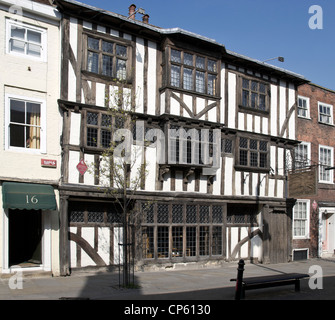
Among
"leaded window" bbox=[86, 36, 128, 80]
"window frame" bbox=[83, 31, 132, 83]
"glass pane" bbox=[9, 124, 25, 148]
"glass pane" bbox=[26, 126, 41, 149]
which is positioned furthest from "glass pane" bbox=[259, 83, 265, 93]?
"glass pane" bbox=[9, 124, 25, 148]

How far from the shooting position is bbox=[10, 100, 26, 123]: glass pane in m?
14.0

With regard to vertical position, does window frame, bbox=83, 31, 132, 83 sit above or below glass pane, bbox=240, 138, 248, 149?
above

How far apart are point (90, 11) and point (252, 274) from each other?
35.5ft

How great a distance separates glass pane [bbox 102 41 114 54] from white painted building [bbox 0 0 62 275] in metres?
1.63

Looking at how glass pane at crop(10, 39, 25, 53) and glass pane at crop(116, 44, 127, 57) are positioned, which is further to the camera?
glass pane at crop(116, 44, 127, 57)

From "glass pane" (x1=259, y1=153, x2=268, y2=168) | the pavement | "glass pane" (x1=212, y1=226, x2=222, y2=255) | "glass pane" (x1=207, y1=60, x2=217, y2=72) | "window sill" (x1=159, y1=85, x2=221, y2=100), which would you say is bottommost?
the pavement

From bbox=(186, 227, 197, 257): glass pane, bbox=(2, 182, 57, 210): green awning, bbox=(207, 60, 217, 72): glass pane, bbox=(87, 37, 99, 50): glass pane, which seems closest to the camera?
bbox=(2, 182, 57, 210): green awning

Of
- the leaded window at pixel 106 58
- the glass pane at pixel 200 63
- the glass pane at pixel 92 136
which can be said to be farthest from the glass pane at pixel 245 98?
the glass pane at pixel 92 136

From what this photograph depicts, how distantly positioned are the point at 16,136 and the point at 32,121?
29.1 inches

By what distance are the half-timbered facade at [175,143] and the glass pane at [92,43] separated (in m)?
0.04

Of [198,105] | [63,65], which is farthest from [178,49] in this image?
[63,65]

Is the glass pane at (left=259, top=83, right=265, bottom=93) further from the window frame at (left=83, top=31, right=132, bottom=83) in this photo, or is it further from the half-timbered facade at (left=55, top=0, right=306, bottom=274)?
the window frame at (left=83, top=31, right=132, bottom=83)

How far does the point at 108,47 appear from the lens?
15.8 meters

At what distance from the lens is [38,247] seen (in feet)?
48.1
